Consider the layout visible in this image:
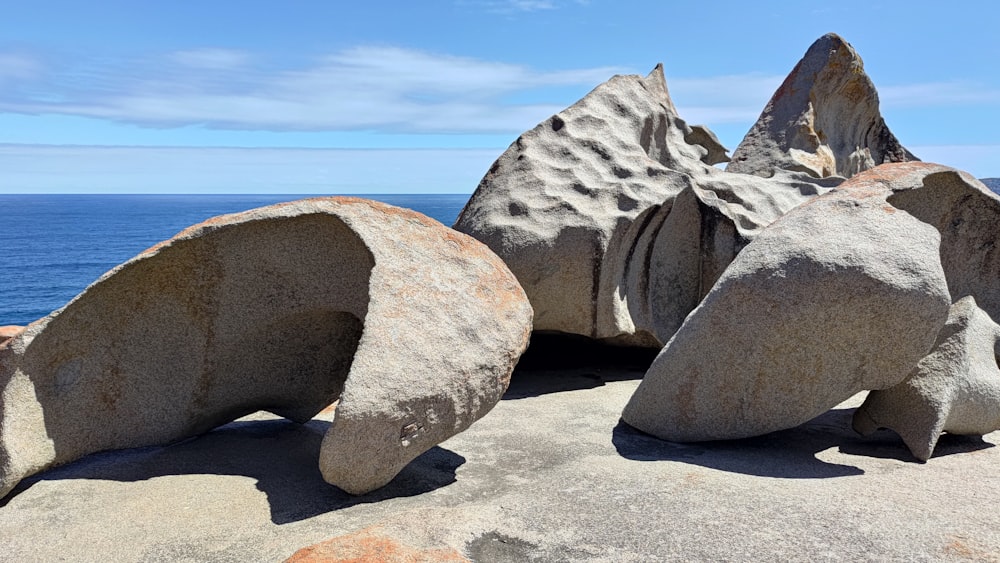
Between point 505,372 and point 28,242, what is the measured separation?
38.0m

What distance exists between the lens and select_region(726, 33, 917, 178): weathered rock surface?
26.9 feet

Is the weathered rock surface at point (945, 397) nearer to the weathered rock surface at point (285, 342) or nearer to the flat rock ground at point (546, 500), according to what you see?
the flat rock ground at point (546, 500)

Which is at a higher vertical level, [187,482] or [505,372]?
[505,372]

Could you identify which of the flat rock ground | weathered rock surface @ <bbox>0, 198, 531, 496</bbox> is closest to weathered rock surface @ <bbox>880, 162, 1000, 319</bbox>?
the flat rock ground

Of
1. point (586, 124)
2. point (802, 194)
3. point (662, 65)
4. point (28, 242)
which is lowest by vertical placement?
point (28, 242)

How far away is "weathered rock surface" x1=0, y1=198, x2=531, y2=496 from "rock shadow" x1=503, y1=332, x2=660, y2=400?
1.99m

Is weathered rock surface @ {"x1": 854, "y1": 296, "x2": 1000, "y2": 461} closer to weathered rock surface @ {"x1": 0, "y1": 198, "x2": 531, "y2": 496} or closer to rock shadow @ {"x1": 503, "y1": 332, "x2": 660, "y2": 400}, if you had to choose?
weathered rock surface @ {"x1": 0, "y1": 198, "x2": 531, "y2": 496}

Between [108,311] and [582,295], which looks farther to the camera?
[582,295]

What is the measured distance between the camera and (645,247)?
6211mm

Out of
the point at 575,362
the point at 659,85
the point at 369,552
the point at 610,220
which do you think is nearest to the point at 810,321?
the point at 610,220

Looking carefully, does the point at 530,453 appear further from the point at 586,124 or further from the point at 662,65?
the point at 662,65

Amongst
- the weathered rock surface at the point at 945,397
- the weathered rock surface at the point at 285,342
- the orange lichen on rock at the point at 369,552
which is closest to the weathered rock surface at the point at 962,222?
the weathered rock surface at the point at 945,397

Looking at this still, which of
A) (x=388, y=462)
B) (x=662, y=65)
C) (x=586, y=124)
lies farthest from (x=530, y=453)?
(x=662, y=65)

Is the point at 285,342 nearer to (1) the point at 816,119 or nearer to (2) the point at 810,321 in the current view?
(2) the point at 810,321
